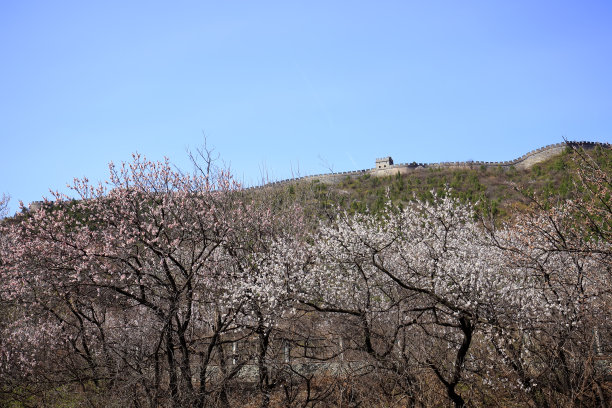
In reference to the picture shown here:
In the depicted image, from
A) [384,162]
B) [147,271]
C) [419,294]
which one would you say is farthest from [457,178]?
[147,271]

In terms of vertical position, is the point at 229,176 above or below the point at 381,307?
above

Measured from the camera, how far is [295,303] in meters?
11.7

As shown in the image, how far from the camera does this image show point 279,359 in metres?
11.1

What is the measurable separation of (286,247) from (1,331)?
871 centimetres

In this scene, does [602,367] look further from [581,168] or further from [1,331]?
[1,331]

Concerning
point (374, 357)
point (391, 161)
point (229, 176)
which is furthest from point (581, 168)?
point (391, 161)

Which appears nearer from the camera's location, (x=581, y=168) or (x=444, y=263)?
(x=581, y=168)

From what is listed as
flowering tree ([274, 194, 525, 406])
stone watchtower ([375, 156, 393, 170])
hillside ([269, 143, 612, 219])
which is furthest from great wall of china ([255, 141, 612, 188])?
flowering tree ([274, 194, 525, 406])

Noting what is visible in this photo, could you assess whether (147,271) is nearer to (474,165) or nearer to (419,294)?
(419,294)

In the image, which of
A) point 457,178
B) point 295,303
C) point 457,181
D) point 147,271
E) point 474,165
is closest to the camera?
point 147,271

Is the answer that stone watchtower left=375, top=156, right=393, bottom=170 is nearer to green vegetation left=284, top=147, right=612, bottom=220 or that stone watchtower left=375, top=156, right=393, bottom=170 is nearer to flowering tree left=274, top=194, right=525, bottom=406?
green vegetation left=284, top=147, right=612, bottom=220

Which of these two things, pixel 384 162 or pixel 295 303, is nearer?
pixel 295 303

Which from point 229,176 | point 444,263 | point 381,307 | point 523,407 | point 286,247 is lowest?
point 523,407

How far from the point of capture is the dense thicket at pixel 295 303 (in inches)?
383
